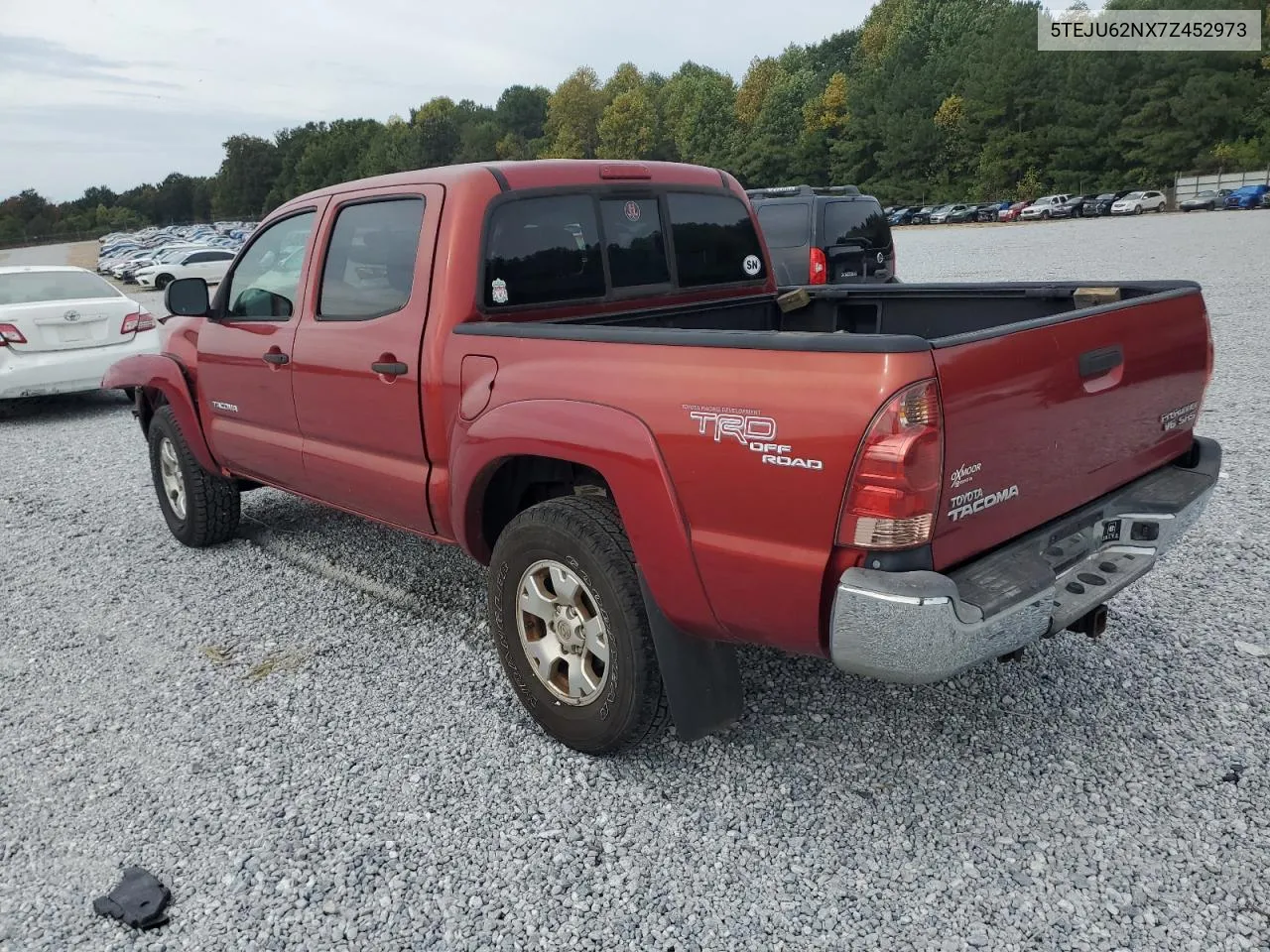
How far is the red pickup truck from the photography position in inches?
97.7

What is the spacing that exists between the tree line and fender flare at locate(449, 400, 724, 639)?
2615 inches

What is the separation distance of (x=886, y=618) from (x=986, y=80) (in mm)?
78510

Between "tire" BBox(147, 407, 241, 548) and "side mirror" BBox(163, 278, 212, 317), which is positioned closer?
"side mirror" BBox(163, 278, 212, 317)

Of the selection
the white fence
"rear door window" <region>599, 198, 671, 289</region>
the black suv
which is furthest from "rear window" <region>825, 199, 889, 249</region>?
the white fence

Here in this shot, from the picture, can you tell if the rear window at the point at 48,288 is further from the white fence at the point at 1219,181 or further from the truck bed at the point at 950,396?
the white fence at the point at 1219,181

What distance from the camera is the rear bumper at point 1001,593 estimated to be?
8.00 feet

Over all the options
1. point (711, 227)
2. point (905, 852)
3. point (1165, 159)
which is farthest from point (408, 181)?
point (1165, 159)

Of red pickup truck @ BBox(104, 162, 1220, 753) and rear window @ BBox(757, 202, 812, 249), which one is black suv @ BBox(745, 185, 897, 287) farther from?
red pickup truck @ BBox(104, 162, 1220, 753)

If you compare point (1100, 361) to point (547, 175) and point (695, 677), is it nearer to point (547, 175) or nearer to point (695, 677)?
point (695, 677)

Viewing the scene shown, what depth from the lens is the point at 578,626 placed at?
10.7ft

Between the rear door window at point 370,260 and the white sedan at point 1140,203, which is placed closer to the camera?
the rear door window at point 370,260

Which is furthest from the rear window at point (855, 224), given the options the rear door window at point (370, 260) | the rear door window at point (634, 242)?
the rear door window at point (370, 260)

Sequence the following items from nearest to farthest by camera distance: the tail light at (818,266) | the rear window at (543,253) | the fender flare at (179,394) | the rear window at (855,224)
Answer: the rear window at (543,253), the fender flare at (179,394), the tail light at (818,266), the rear window at (855,224)

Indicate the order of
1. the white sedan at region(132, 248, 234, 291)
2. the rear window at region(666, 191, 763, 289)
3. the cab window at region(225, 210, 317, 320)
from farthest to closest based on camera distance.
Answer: the white sedan at region(132, 248, 234, 291), the cab window at region(225, 210, 317, 320), the rear window at region(666, 191, 763, 289)
